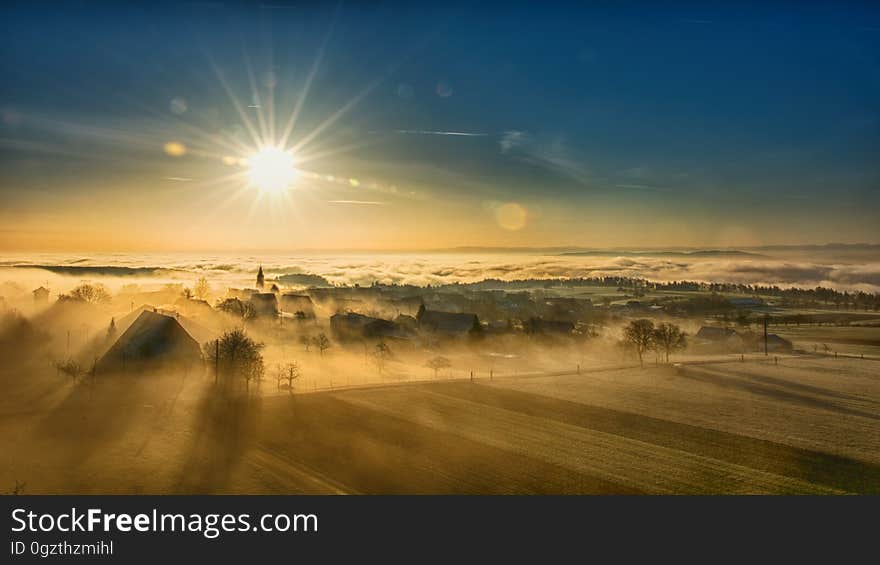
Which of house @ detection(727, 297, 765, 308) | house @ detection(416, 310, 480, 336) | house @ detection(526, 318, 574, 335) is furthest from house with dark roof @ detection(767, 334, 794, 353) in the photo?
house @ detection(416, 310, 480, 336)

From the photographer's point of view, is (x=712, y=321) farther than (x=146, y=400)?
Yes

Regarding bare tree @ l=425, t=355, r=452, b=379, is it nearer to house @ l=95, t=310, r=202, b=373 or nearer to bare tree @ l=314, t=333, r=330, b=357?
bare tree @ l=314, t=333, r=330, b=357

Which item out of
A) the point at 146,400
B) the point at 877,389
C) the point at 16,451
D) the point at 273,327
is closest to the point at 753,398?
the point at 877,389

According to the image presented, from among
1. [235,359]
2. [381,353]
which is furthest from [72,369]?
[381,353]

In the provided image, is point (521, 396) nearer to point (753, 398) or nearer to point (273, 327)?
point (753, 398)

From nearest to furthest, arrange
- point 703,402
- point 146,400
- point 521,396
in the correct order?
point 146,400
point 703,402
point 521,396

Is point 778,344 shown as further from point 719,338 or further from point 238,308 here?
point 238,308
